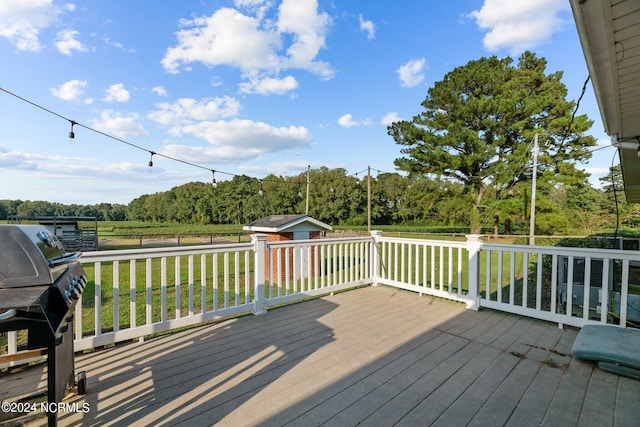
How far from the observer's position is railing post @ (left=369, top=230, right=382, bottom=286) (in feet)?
15.3

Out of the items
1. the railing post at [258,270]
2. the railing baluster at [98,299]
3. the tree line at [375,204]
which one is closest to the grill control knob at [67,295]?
the railing baluster at [98,299]

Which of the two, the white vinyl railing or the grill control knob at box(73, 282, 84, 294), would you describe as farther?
the white vinyl railing

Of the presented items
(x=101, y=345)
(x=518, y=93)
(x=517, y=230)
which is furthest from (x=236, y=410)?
(x=517, y=230)

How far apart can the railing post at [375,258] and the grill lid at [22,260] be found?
13.0ft

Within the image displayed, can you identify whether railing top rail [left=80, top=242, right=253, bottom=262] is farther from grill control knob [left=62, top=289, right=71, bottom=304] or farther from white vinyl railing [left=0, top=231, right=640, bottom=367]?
grill control knob [left=62, top=289, right=71, bottom=304]

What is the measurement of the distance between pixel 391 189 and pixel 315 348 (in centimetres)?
3208

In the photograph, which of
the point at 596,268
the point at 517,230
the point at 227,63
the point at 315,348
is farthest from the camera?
the point at 517,230

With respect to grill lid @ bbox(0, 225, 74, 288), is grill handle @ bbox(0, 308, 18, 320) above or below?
below

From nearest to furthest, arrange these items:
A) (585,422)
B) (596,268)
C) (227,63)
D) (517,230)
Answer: (585,422) → (596,268) → (227,63) → (517,230)

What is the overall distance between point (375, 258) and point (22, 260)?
416cm

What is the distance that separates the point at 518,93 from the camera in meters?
12.5

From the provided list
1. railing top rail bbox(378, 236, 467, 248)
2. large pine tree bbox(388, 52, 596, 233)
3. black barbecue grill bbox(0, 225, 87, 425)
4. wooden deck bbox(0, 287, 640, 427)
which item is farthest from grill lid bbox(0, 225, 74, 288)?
large pine tree bbox(388, 52, 596, 233)

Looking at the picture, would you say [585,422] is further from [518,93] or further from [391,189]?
[391,189]

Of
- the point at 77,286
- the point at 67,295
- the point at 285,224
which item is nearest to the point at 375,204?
the point at 285,224
